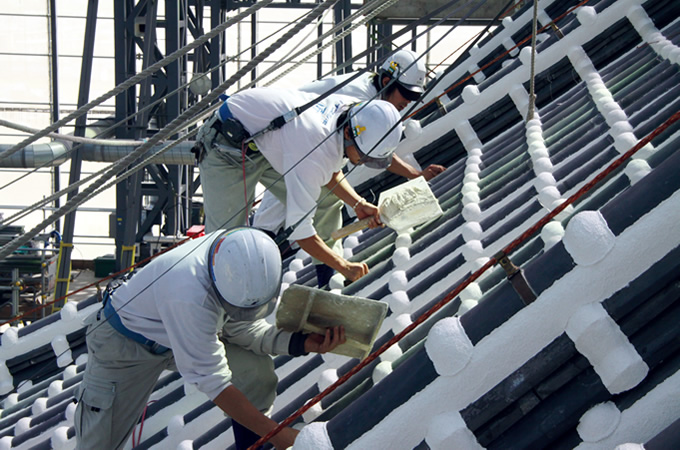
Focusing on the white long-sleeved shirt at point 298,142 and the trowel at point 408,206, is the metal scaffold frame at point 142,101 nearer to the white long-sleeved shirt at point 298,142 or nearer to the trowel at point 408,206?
the white long-sleeved shirt at point 298,142

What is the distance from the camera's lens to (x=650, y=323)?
211 cm

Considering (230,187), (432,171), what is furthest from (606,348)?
(432,171)

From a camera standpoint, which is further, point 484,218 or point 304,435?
point 484,218

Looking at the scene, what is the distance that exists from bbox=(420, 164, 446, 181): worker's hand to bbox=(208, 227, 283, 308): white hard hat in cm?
235

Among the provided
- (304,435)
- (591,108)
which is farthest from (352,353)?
(591,108)

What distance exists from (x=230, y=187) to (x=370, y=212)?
2.70 feet

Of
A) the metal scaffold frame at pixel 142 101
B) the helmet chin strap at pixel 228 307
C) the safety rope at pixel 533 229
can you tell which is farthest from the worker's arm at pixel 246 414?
→ the metal scaffold frame at pixel 142 101

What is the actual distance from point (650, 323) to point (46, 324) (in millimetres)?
4132

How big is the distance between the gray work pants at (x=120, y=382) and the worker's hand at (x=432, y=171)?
83.5 inches

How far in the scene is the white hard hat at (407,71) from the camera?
5086 millimetres

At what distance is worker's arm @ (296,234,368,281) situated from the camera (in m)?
3.96

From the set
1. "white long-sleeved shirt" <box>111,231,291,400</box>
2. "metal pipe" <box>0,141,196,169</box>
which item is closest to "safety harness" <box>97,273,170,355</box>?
"white long-sleeved shirt" <box>111,231,291,400</box>

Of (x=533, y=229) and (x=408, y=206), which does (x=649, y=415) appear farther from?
(x=408, y=206)

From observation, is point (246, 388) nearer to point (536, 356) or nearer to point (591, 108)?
point (536, 356)
